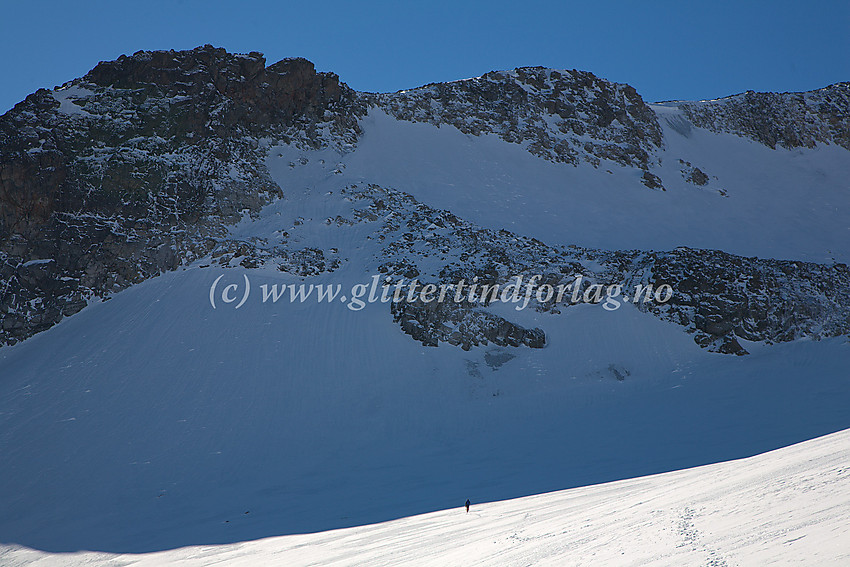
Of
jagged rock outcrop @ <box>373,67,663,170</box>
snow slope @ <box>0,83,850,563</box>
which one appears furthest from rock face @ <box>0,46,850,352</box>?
jagged rock outcrop @ <box>373,67,663,170</box>

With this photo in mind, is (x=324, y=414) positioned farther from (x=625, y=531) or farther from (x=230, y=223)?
(x=625, y=531)

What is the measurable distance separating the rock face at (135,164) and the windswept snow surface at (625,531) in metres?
13.3

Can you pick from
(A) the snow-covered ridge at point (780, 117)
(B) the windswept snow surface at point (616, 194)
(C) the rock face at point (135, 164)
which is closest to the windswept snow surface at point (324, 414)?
(C) the rock face at point (135, 164)

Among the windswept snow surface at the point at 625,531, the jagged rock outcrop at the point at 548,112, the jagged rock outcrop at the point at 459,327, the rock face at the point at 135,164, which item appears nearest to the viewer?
the windswept snow surface at the point at 625,531

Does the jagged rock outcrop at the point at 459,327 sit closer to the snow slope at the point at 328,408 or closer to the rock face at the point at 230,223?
the rock face at the point at 230,223

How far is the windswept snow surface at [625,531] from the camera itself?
5.06 meters

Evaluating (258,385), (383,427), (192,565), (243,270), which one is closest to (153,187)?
(243,270)

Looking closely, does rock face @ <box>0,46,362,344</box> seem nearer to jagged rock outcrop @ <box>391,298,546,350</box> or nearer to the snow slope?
the snow slope

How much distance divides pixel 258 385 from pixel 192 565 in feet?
29.4

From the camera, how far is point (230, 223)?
26656 mm

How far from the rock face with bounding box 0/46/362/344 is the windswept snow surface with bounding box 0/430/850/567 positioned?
525 inches

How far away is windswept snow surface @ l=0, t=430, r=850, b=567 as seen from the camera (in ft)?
16.6

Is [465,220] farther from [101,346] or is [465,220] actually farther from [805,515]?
[805,515]

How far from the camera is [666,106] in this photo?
45.4m
